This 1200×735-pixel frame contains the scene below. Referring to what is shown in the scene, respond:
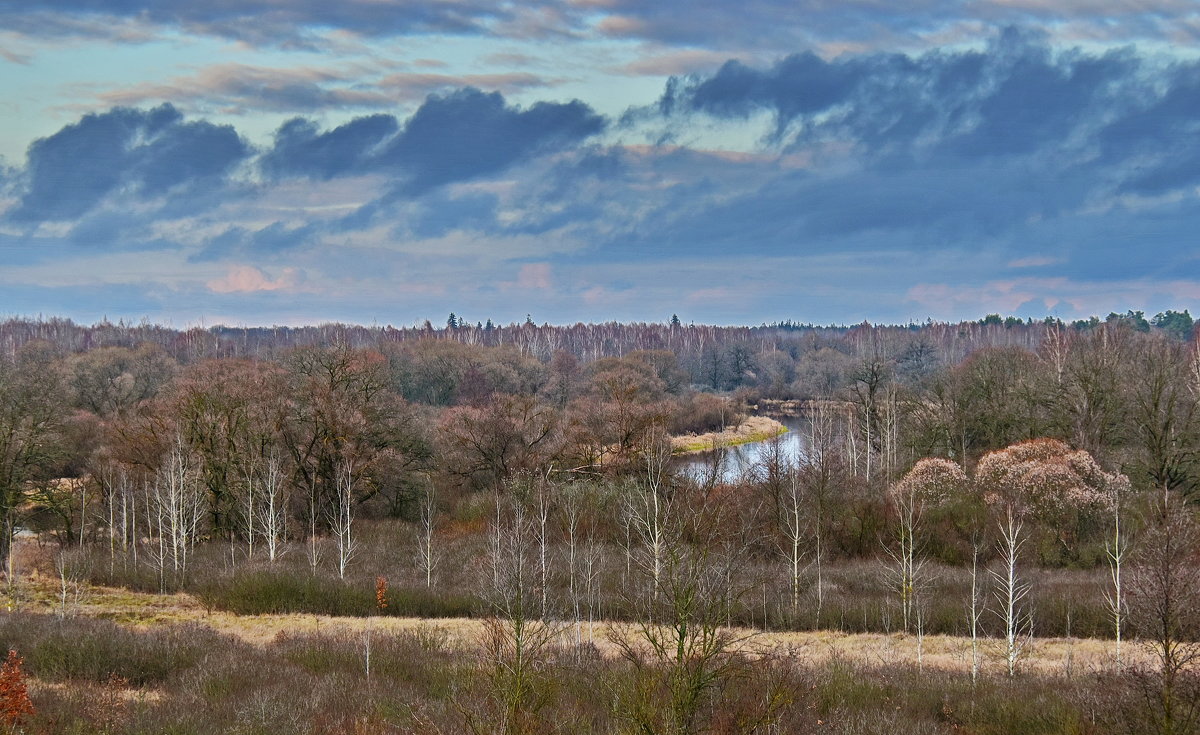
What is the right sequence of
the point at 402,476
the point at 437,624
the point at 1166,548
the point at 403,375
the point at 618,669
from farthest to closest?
the point at 403,375 → the point at 402,476 → the point at 437,624 → the point at 618,669 → the point at 1166,548

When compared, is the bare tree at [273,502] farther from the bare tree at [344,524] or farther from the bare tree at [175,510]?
the bare tree at [175,510]

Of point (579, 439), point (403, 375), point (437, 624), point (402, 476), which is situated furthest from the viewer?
point (403, 375)

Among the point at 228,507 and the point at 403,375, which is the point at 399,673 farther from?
the point at 403,375

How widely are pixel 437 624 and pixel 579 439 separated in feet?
80.4

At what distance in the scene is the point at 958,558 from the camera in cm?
3641

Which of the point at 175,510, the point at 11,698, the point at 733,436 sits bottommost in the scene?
the point at 733,436

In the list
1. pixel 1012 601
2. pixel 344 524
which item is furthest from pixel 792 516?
pixel 344 524

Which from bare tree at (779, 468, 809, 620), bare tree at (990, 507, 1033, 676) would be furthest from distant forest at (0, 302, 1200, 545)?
bare tree at (990, 507, 1033, 676)

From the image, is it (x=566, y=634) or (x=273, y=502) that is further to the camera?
(x=273, y=502)

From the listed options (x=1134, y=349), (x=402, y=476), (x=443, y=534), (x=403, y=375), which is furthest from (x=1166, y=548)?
(x=403, y=375)

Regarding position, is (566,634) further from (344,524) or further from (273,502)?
(344,524)

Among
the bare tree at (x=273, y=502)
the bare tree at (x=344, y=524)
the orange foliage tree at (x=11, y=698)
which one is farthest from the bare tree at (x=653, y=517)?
the bare tree at (x=273, y=502)

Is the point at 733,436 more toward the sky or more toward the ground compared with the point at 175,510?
more toward the ground

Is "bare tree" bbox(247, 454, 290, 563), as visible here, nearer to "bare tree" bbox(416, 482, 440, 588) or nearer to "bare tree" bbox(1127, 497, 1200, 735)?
"bare tree" bbox(416, 482, 440, 588)
